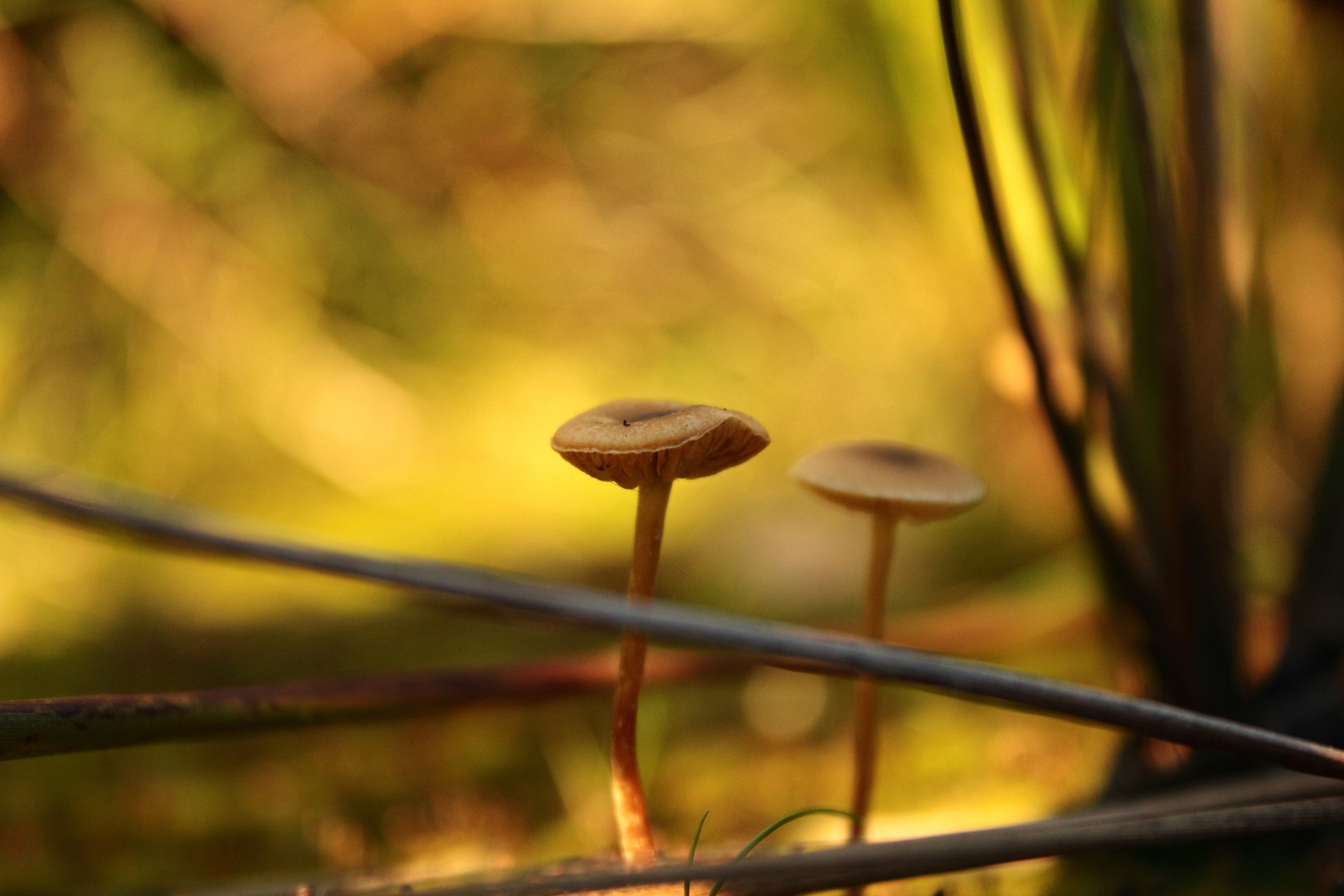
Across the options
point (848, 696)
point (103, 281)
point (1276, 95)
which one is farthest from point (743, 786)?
point (103, 281)

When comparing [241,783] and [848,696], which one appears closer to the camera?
[241,783]

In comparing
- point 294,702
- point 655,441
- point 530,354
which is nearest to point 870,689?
point 655,441

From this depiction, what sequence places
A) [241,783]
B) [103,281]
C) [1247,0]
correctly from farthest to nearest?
[103,281] → [1247,0] → [241,783]

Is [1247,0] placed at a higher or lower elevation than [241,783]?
higher

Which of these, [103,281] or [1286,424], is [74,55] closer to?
[103,281]

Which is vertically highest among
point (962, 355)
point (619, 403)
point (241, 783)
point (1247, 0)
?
point (1247, 0)

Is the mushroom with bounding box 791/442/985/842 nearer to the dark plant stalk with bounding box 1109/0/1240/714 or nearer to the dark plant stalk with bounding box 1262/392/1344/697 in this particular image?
the dark plant stalk with bounding box 1109/0/1240/714
